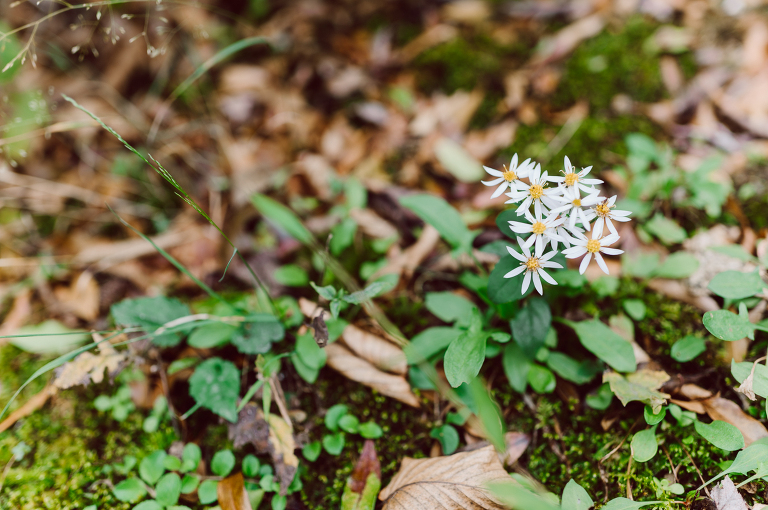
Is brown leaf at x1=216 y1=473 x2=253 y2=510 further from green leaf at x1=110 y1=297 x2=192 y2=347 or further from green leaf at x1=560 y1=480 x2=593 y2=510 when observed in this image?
green leaf at x1=560 y1=480 x2=593 y2=510

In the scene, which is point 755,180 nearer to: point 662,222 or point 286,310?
point 662,222

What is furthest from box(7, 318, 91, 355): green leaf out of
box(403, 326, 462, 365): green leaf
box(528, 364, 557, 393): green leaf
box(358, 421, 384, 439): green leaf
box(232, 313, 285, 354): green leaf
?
box(528, 364, 557, 393): green leaf

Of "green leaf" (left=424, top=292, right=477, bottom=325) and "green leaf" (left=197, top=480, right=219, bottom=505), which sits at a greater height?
"green leaf" (left=424, top=292, right=477, bottom=325)

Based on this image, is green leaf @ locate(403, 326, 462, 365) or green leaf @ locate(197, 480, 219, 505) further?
green leaf @ locate(403, 326, 462, 365)

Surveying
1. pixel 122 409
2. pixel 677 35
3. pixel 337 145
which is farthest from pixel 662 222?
pixel 122 409

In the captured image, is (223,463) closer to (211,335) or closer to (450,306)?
(211,335)

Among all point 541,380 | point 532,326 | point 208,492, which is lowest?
point 208,492

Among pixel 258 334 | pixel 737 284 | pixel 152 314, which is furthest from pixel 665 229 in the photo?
pixel 152 314

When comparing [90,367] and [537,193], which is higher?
[537,193]
